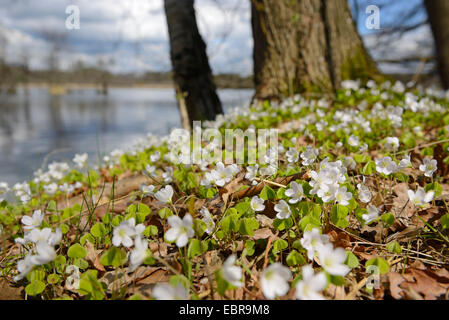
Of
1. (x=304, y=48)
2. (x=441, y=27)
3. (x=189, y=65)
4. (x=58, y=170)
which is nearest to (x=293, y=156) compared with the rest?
(x=58, y=170)

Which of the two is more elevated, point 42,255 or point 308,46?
point 308,46

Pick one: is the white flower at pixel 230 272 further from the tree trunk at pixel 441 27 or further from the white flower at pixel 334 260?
the tree trunk at pixel 441 27

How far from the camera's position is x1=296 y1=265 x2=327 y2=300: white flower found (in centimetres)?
80

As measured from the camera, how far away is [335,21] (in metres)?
4.17

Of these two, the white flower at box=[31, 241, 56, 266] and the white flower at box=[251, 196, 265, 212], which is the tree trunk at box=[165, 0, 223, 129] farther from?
the white flower at box=[31, 241, 56, 266]

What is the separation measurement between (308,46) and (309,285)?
3.94 meters

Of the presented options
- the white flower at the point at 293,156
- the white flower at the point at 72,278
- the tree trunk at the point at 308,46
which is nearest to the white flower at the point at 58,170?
the white flower at the point at 72,278

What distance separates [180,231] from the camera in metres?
0.99

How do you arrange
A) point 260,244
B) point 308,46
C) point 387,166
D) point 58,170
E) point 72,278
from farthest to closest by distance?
point 308,46
point 58,170
point 387,166
point 260,244
point 72,278

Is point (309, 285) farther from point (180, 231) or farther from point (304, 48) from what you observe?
point (304, 48)

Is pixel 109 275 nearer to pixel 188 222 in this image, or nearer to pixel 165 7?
pixel 188 222

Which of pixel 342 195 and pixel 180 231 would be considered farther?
pixel 342 195
